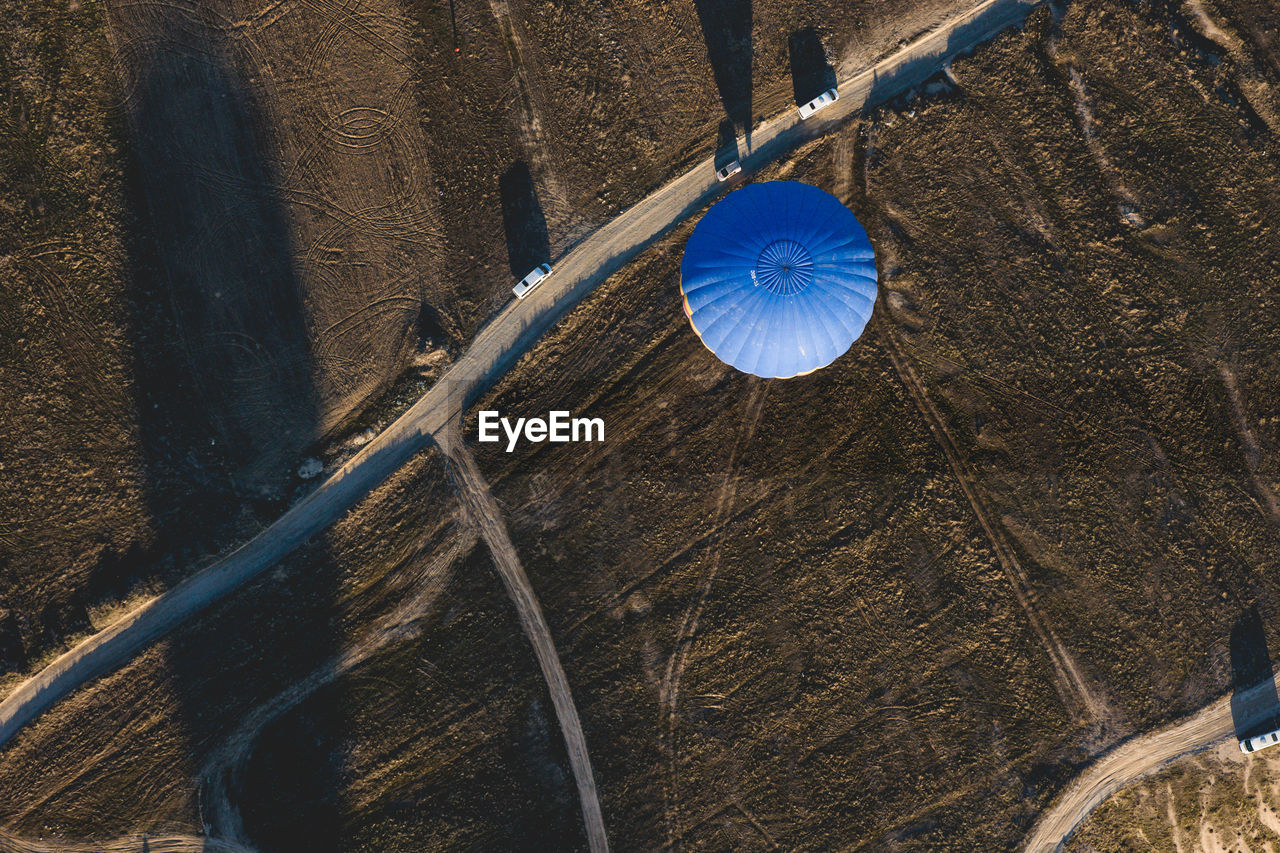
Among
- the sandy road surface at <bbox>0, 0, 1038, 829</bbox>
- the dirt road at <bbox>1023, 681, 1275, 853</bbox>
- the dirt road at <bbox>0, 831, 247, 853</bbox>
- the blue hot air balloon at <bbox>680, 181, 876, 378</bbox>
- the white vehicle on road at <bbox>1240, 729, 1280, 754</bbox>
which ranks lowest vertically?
the white vehicle on road at <bbox>1240, 729, 1280, 754</bbox>

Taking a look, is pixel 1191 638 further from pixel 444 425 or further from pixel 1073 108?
pixel 444 425

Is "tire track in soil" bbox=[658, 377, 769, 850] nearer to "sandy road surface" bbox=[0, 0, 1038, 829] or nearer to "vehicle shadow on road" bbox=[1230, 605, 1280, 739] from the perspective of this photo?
"sandy road surface" bbox=[0, 0, 1038, 829]

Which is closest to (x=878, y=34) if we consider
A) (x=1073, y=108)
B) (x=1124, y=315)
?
(x=1073, y=108)

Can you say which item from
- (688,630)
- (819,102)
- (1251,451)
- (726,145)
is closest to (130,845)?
(688,630)

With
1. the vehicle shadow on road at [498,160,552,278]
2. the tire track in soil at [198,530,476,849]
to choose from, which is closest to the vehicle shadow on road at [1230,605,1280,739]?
the tire track in soil at [198,530,476,849]

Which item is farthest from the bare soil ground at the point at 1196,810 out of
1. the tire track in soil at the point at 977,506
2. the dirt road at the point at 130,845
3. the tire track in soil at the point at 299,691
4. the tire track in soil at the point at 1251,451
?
the dirt road at the point at 130,845

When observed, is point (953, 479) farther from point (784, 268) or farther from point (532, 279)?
point (532, 279)

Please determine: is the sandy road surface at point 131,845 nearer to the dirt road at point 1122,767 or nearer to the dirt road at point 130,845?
the dirt road at point 130,845
